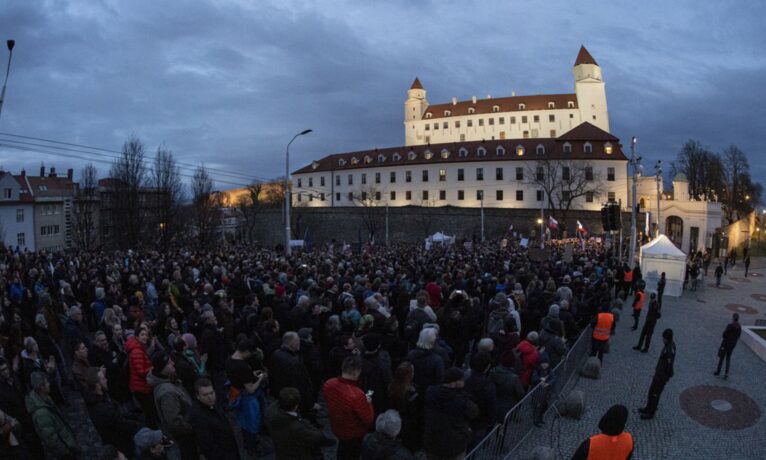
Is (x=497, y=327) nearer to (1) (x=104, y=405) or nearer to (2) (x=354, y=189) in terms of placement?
(1) (x=104, y=405)

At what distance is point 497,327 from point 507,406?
2.56 metres

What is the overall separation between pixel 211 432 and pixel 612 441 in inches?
151

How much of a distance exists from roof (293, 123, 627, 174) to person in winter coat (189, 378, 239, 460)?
63493 mm

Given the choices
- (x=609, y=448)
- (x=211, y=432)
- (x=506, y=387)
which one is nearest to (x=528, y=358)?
(x=506, y=387)

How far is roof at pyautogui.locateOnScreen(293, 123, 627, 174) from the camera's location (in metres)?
62.3

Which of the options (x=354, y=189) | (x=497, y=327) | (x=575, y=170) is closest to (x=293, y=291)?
(x=497, y=327)

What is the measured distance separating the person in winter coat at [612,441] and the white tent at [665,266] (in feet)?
59.2

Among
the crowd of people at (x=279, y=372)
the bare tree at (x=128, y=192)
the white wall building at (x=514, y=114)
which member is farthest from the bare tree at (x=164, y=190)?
the white wall building at (x=514, y=114)

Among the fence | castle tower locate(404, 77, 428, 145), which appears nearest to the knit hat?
the fence

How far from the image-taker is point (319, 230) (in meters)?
70.6

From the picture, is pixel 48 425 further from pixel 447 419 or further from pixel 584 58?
pixel 584 58

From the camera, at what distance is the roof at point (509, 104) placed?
93.3 meters

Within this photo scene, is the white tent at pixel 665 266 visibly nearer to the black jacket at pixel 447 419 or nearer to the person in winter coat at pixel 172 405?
the black jacket at pixel 447 419

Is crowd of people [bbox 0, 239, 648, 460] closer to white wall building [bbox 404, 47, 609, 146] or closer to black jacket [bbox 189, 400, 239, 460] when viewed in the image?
black jacket [bbox 189, 400, 239, 460]
